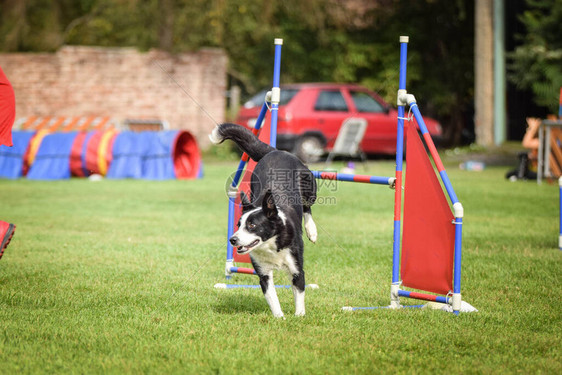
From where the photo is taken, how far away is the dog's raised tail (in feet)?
17.7

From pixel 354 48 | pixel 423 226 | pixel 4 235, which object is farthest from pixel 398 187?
pixel 354 48

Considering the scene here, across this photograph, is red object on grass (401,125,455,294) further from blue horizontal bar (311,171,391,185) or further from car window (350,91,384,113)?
car window (350,91,384,113)

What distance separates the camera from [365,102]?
19.7m

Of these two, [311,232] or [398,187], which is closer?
[398,187]

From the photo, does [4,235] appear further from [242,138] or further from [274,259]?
[274,259]

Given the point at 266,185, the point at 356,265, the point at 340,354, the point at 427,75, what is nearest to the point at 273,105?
the point at 266,185

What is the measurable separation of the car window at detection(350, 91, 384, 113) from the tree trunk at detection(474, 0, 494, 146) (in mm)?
3532

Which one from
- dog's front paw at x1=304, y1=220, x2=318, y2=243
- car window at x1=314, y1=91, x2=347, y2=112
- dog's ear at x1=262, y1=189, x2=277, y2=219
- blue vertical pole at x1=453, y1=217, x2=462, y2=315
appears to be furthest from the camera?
car window at x1=314, y1=91, x2=347, y2=112

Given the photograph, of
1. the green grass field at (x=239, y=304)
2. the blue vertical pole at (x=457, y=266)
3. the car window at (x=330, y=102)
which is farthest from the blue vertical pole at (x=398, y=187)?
the car window at (x=330, y=102)

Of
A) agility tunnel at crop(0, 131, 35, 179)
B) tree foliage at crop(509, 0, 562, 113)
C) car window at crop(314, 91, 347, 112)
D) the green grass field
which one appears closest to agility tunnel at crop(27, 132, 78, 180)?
agility tunnel at crop(0, 131, 35, 179)

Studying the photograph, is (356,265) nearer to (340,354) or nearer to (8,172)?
(340,354)

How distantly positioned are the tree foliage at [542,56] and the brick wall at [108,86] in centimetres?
874

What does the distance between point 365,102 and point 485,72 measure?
3.99m

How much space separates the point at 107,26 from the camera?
108 feet
